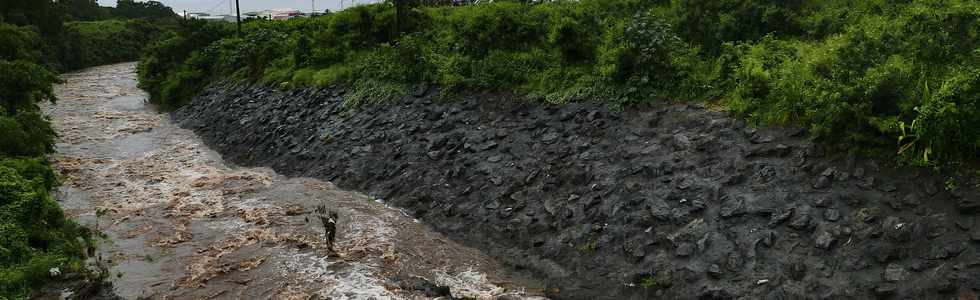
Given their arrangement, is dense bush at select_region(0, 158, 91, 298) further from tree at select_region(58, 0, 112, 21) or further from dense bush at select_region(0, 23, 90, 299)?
tree at select_region(58, 0, 112, 21)

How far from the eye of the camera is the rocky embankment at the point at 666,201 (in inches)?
295

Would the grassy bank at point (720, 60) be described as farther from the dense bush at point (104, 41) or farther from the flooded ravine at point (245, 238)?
the dense bush at point (104, 41)

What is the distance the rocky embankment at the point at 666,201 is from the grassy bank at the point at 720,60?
19.7 inches

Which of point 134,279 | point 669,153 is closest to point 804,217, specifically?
point 669,153

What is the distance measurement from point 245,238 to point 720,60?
33.5 ft

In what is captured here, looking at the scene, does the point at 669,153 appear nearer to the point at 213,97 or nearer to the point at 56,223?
the point at 56,223

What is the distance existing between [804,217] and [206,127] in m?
23.0

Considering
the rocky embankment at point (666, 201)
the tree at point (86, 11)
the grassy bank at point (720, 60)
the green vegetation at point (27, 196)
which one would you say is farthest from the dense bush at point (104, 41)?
the rocky embankment at point (666, 201)

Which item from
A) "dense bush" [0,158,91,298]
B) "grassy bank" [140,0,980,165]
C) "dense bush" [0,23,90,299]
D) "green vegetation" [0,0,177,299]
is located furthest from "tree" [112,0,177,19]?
"dense bush" [0,158,91,298]

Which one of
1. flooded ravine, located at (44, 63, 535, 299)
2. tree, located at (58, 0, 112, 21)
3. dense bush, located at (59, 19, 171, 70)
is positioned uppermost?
tree, located at (58, 0, 112, 21)

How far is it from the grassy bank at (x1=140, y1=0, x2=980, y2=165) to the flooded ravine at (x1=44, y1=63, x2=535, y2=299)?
4888 mm

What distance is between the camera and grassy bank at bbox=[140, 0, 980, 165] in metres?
8.39

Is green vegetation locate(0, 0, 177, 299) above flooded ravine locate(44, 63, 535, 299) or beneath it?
above

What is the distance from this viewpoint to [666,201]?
10.0 meters
